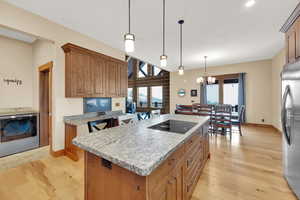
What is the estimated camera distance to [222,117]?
4.07 m

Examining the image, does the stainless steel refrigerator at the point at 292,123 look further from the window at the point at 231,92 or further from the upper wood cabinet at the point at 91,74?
the window at the point at 231,92

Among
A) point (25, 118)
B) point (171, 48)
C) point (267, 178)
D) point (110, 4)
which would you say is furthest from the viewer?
point (171, 48)

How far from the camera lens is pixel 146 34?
10.7ft

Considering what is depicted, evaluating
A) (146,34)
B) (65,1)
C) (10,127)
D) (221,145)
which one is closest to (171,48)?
(146,34)

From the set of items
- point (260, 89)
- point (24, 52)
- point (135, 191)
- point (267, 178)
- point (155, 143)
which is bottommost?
point (267, 178)

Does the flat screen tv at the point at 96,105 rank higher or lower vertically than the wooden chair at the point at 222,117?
higher

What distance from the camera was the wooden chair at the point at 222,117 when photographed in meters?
3.84

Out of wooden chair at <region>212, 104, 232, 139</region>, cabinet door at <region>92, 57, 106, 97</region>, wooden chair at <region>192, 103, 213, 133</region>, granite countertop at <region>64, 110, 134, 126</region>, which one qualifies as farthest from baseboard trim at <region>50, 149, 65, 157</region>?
wooden chair at <region>212, 104, 232, 139</region>

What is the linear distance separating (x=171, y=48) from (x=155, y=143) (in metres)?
3.66

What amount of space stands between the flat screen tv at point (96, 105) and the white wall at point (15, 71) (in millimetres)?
1862

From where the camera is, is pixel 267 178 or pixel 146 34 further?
pixel 146 34

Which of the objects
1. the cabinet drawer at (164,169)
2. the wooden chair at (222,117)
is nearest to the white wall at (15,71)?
the cabinet drawer at (164,169)

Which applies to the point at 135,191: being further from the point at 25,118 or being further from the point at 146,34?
the point at 25,118

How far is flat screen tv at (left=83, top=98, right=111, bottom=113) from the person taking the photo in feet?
10.6
